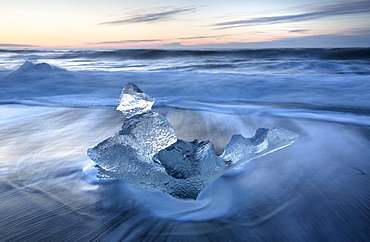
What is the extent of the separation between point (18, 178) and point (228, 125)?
44.4 inches

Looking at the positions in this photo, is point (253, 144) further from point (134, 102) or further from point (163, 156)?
point (134, 102)

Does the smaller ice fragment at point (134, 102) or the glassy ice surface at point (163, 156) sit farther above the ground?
the smaller ice fragment at point (134, 102)

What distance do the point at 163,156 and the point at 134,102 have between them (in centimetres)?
23

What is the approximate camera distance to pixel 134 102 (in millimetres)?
940

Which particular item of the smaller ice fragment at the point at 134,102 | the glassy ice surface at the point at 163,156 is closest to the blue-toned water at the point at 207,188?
the glassy ice surface at the point at 163,156

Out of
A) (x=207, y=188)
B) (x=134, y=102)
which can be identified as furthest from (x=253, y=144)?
(x=134, y=102)

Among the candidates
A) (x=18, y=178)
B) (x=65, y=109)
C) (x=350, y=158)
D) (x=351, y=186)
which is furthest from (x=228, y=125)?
(x=65, y=109)

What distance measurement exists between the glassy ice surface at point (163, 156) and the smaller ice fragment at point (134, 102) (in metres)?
0.03

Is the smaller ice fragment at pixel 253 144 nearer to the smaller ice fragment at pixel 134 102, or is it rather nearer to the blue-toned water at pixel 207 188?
the blue-toned water at pixel 207 188

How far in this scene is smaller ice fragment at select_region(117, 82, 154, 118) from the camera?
938 mm

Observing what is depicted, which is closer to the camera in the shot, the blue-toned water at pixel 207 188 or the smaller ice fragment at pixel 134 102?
the blue-toned water at pixel 207 188

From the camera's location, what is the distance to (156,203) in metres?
0.86

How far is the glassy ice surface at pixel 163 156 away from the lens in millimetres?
Result: 787

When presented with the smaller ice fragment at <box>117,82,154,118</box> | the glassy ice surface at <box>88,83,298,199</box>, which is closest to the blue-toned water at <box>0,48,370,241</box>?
the glassy ice surface at <box>88,83,298,199</box>
